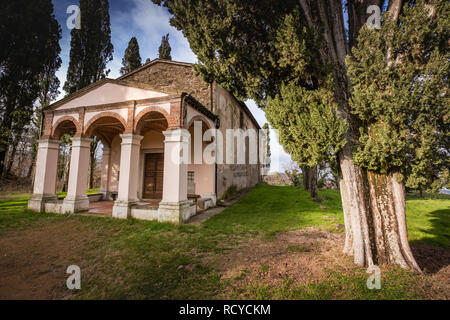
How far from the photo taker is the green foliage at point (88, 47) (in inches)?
621

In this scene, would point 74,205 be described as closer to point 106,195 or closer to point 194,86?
point 106,195

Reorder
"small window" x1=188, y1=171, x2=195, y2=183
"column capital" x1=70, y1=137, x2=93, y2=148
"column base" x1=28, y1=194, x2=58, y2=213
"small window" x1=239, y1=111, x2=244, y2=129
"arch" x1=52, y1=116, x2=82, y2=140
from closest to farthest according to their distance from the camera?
"column capital" x1=70, y1=137, x2=93, y2=148 → "column base" x1=28, y1=194, x2=58, y2=213 → "arch" x1=52, y1=116, x2=82, y2=140 → "small window" x1=188, y1=171, x2=195, y2=183 → "small window" x1=239, y1=111, x2=244, y2=129

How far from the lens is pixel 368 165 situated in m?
3.56

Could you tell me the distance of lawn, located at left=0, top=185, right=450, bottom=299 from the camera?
2.84m

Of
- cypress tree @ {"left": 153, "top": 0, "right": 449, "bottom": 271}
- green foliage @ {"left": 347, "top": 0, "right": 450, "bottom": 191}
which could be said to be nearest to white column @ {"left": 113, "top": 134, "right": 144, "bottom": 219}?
cypress tree @ {"left": 153, "top": 0, "right": 449, "bottom": 271}

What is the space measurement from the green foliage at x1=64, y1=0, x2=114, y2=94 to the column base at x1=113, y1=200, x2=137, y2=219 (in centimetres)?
1424

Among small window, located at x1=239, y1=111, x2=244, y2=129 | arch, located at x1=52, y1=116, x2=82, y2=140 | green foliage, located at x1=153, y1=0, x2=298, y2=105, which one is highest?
small window, located at x1=239, y1=111, x2=244, y2=129

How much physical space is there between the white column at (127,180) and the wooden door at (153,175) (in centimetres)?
345

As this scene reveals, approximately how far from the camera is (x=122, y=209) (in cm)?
656

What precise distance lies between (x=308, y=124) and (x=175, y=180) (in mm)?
4292

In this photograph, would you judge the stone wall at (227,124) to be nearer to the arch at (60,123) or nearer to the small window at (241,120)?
the small window at (241,120)

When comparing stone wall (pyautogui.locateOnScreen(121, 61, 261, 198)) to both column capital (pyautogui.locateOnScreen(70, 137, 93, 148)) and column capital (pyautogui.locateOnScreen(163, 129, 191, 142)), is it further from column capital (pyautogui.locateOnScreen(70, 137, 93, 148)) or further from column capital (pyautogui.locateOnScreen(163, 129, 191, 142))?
column capital (pyautogui.locateOnScreen(70, 137, 93, 148))

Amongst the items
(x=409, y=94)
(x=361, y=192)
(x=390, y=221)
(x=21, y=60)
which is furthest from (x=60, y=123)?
(x=21, y=60)
